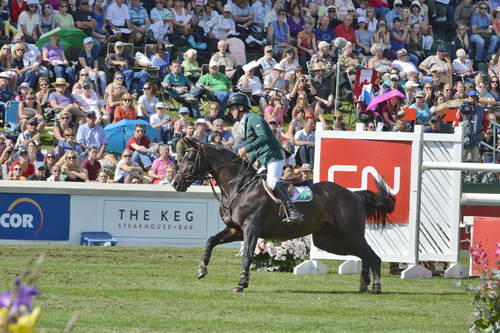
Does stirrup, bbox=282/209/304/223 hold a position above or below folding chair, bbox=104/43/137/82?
below

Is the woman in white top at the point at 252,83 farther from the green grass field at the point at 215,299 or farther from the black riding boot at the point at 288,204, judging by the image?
the black riding boot at the point at 288,204

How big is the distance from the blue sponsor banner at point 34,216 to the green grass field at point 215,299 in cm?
140

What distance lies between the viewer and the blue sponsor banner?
54.3 ft

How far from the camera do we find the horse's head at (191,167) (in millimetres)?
12148

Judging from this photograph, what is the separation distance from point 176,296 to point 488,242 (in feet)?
15.3

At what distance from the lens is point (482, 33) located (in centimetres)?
2908

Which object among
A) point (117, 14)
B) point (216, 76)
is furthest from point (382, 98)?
point (117, 14)

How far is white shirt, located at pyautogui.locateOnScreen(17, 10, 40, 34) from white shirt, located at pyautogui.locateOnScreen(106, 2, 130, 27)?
1.76 meters

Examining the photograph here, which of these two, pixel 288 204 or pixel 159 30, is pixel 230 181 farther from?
pixel 159 30

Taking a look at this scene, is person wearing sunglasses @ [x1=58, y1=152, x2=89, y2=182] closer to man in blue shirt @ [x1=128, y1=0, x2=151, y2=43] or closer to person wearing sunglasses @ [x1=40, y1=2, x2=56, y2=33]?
person wearing sunglasses @ [x1=40, y1=2, x2=56, y2=33]

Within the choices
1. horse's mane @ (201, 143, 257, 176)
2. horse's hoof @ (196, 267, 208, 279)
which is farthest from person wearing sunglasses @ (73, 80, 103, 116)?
horse's hoof @ (196, 267, 208, 279)

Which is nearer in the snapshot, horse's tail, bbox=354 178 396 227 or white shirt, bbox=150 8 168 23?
horse's tail, bbox=354 178 396 227

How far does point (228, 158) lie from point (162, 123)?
8.90 metres

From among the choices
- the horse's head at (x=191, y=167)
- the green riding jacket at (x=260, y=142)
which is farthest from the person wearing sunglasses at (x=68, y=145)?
the green riding jacket at (x=260, y=142)
